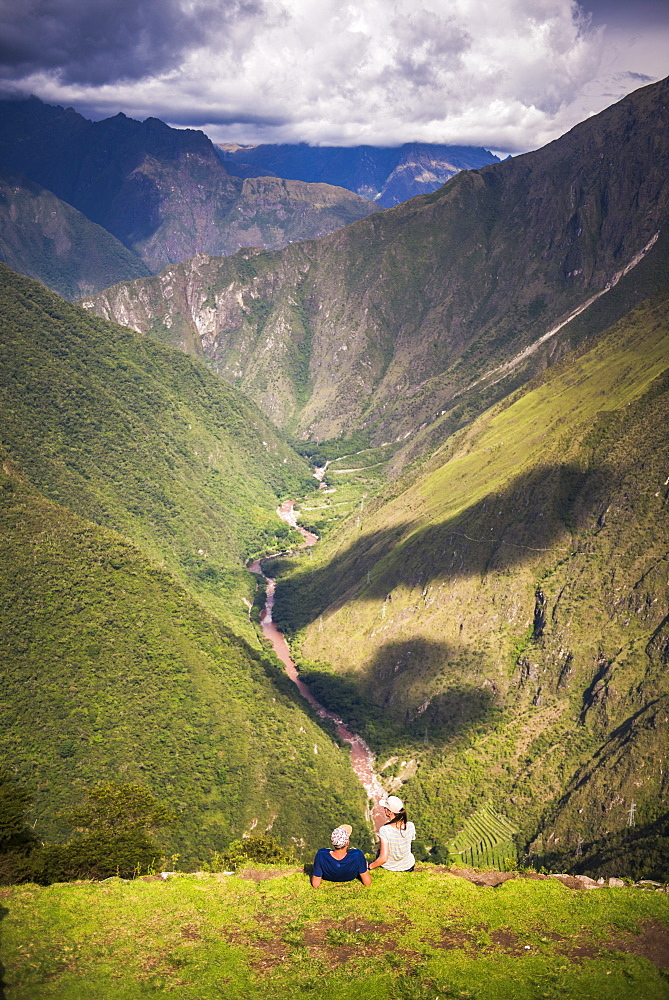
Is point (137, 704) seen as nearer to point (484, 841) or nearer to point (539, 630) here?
point (484, 841)

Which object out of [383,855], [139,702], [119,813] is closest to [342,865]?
[383,855]

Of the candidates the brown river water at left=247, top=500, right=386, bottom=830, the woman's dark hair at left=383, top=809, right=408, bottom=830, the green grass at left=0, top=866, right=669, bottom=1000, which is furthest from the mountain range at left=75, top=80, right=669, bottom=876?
the woman's dark hair at left=383, top=809, right=408, bottom=830

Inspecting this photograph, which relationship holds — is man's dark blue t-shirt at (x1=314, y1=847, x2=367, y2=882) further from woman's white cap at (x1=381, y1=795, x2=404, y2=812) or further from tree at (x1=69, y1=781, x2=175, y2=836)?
tree at (x1=69, y1=781, x2=175, y2=836)

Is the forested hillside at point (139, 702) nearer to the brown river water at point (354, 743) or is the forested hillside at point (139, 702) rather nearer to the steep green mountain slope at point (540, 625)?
the brown river water at point (354, 743)

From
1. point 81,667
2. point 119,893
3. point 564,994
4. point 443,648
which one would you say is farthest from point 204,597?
point 564,994

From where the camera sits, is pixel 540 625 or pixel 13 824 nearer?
pixel 13 824
